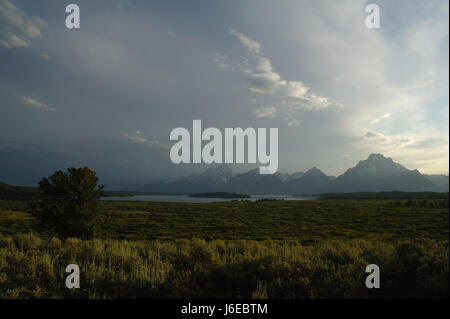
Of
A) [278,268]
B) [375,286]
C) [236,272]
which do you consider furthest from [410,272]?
[236,272]

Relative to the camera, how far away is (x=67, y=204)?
485 inches

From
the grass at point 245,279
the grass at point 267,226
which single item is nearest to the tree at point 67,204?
the grass at point 267,226

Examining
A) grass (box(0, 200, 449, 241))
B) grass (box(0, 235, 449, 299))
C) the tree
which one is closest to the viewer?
grass (box(0, 235, 449, 299))

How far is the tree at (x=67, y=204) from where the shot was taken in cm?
1205

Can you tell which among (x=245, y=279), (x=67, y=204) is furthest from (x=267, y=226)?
(x=245, y=279)

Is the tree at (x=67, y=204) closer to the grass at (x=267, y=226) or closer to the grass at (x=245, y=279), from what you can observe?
the grass at (x=267, y=226)

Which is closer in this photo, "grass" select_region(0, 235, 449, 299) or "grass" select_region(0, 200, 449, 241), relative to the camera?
"grass" select_region(0, 235, 449, 299)

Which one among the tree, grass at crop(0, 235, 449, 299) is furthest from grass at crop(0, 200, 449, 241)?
grass at crop(0, 235, 449, 299)

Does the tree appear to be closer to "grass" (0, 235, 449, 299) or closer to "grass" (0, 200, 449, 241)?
"grass" (0, 200, 449, 241)

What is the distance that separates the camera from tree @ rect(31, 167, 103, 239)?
1205cm

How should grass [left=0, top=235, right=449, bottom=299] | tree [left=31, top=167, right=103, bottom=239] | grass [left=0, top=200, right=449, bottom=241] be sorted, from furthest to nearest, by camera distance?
grass [left=0, top=200, right=449, bottom=241] < tree [left=31, top=167, right=103, bottom=239] < grass [left=0, top=235, right=449, bottom=299]

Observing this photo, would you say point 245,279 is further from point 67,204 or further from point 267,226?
point 267,226

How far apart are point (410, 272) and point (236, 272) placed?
4.49m
